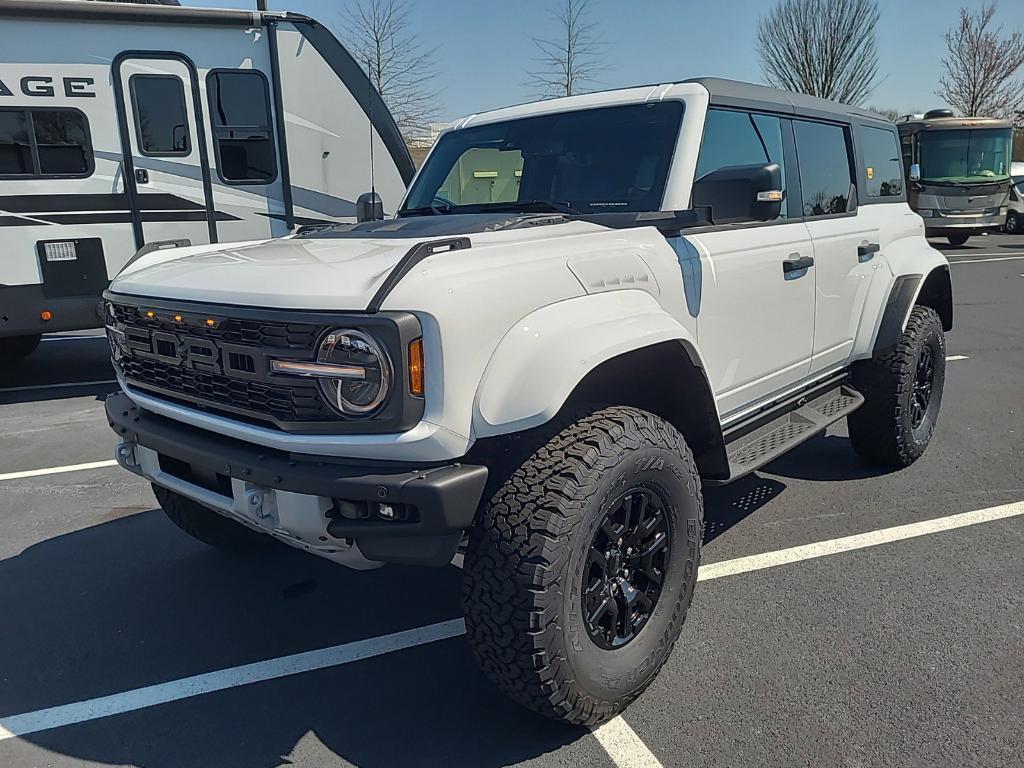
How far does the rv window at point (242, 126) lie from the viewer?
702 cm

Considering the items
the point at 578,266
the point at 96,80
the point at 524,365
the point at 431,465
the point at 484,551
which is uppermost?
the point at 96,80

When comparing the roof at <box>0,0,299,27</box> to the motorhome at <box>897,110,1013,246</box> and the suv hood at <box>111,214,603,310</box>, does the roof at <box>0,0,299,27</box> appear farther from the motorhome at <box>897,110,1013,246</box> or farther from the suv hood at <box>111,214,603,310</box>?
the motorhome at <box>897,110,1013,246</box>

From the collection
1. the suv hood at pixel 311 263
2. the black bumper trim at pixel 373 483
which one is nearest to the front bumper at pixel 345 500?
the black bumper trim at pixel 373 483

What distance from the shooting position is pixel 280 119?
284 inches

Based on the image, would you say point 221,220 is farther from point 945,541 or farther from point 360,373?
point 945,541

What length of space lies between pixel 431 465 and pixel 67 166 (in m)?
5.92

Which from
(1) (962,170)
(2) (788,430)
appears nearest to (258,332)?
(2) (788,430)

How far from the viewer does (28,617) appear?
331 centimetres

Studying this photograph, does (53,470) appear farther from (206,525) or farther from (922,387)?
(922,387)

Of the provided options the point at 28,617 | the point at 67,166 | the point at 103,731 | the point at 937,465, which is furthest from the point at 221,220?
the point at 937,465

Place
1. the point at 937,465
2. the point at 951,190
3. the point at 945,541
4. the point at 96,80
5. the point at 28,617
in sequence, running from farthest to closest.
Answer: the point at 951,190
the point at 96,80
the point at 937,465
the point at 945,541
the point at 28,617

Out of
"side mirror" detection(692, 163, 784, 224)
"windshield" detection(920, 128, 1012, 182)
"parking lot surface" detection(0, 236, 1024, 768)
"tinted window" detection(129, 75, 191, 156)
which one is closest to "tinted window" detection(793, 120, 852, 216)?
"side mirror" detection(692, 163, 784, 224)

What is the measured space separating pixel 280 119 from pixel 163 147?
1.02 meters

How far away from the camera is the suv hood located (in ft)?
7.36
